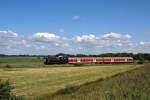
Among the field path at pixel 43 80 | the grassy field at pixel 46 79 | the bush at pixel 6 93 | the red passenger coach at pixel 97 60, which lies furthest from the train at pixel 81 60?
the bush at pixel 6 93

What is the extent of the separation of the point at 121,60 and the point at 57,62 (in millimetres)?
26402

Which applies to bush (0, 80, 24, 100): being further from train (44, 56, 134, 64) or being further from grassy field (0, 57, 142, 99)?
train (44, 56, 134, 64)

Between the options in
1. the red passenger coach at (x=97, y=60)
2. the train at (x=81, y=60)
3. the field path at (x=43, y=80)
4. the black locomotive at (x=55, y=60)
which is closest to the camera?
the field path at (x=43, y=80)

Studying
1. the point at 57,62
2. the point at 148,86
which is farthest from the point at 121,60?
the point at 148,86

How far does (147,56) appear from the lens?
148 meters

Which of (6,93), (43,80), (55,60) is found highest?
(55,60)

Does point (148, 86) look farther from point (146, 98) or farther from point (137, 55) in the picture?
point (137, 55)

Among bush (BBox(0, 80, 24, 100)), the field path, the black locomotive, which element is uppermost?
the black locomotive

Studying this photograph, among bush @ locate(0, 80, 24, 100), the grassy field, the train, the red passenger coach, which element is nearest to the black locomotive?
the train

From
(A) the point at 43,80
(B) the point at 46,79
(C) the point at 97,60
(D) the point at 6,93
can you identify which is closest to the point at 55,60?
(C) the point at 97,60

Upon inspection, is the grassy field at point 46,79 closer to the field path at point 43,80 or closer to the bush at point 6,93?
the field path at point 43,80

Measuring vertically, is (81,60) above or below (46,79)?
above

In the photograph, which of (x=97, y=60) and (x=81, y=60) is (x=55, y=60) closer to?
(x=81, y=60)

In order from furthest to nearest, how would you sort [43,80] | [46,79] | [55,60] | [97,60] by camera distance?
[97,60], [55,60], [46,79], [43,80]
